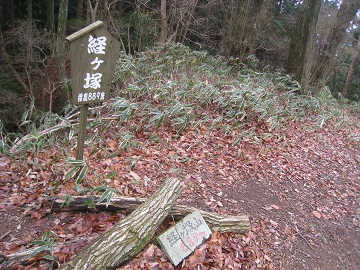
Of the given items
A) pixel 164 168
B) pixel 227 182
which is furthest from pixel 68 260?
pixel 227 182

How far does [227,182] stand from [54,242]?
259 centimetres

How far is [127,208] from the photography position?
291cm

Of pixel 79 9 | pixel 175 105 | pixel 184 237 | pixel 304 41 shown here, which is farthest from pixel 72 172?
pixel 79 9

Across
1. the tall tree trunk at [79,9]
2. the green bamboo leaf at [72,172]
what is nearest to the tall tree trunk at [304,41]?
the green bamboo leaf at [72,172]

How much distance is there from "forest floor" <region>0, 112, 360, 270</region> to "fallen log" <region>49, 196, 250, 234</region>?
76 millimetres

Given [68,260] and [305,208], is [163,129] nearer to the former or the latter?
[305,208]

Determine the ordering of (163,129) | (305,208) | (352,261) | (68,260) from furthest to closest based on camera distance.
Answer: (163,129)
(305,208)
(352,261)
(68,260)

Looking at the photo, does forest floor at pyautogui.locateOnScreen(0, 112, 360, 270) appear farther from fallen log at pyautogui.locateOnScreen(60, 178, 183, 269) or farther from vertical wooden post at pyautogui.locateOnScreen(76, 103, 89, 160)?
vertical wooden post at pyautogui.locateOnScreen(76, 103, 89, 160)

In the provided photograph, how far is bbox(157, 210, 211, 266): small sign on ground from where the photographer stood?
251cm

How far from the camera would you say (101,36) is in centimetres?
264

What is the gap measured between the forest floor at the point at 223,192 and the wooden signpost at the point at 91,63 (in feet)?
3.43

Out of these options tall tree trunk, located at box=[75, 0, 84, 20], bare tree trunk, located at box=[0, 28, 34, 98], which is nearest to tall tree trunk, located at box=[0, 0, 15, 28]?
tall tree trunk, located at box=[75, 0, 84, 20]

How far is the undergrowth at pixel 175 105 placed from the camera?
4.48 metres

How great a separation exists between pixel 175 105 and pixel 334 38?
10.1 m
